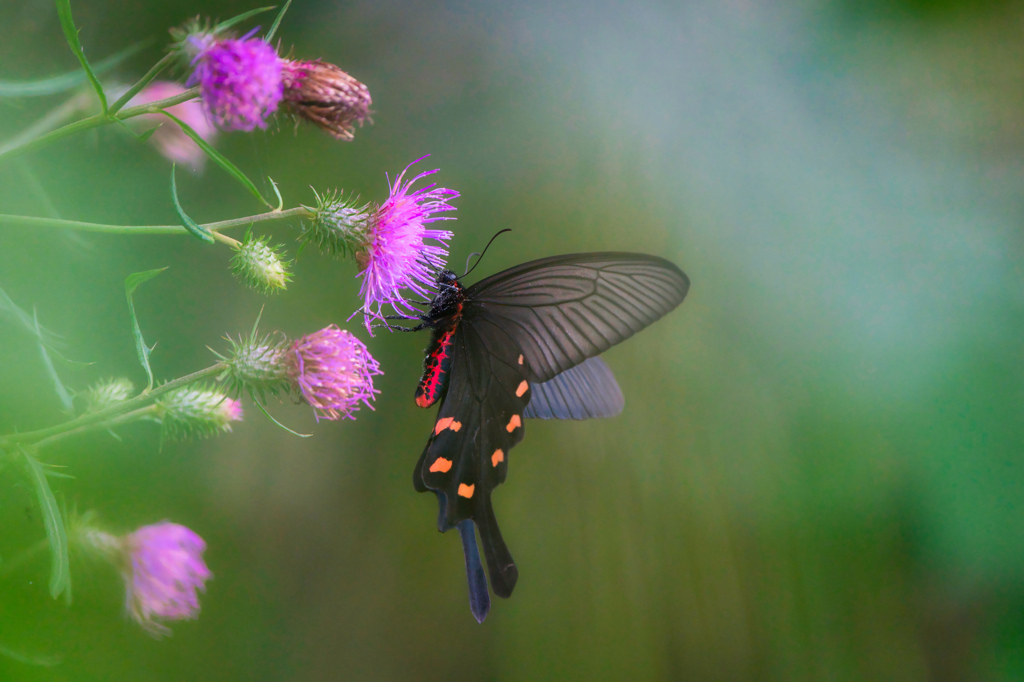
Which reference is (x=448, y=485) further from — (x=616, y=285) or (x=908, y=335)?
(x=908, y=335)

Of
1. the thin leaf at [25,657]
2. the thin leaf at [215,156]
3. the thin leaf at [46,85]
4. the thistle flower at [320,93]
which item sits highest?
the thin leaf at [46,85]

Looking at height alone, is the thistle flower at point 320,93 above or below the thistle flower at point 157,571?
above

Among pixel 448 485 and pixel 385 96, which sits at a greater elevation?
pixel 385 96

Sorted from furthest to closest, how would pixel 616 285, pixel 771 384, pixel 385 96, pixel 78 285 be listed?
pixel 771 384 < pixel 385 96 < pixel 616 285 < pixel 78 285

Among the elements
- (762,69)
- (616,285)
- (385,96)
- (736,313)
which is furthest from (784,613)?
(385,96)

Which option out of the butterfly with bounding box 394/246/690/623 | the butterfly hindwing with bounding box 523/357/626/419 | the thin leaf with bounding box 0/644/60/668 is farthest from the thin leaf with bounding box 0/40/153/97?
the butterfly hindwing with bounding box 523/357/626/419

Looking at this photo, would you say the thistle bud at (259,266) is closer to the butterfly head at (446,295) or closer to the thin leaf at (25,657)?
the butterfly head at (446,295)

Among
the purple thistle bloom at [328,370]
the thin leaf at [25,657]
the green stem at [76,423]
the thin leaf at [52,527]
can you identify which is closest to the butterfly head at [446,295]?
the purple thistle bloom at [328,370]
